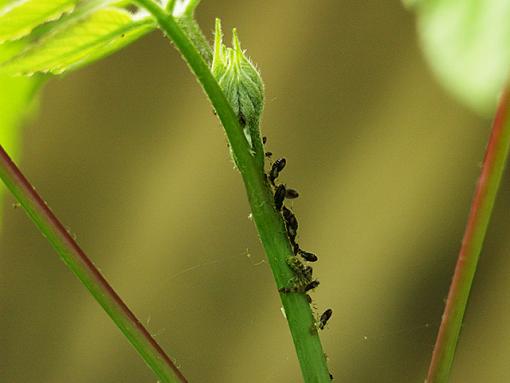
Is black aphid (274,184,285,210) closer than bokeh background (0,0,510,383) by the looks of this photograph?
Yes

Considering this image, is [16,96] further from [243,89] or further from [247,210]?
[247,210]

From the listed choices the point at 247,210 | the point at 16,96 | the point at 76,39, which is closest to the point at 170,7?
the point at 76,39

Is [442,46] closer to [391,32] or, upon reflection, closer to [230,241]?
[391,32]

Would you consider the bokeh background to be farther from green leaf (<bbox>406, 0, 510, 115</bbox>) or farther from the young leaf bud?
green leaf (<bbox>406, 0, 510, 115</bbox>)

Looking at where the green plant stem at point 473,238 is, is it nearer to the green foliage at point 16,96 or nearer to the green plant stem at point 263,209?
the green plant stem at point 263,209

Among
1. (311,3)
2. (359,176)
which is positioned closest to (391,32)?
(311,3)

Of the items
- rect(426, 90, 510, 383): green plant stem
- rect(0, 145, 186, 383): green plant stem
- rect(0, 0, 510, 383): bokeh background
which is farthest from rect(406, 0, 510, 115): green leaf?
rect(0, 0, 510, 383): bokeh background

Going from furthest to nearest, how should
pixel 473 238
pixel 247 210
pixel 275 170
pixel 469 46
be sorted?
pixel 247 210
pixel 275 170
pixel 473 238
pixel 469 46
